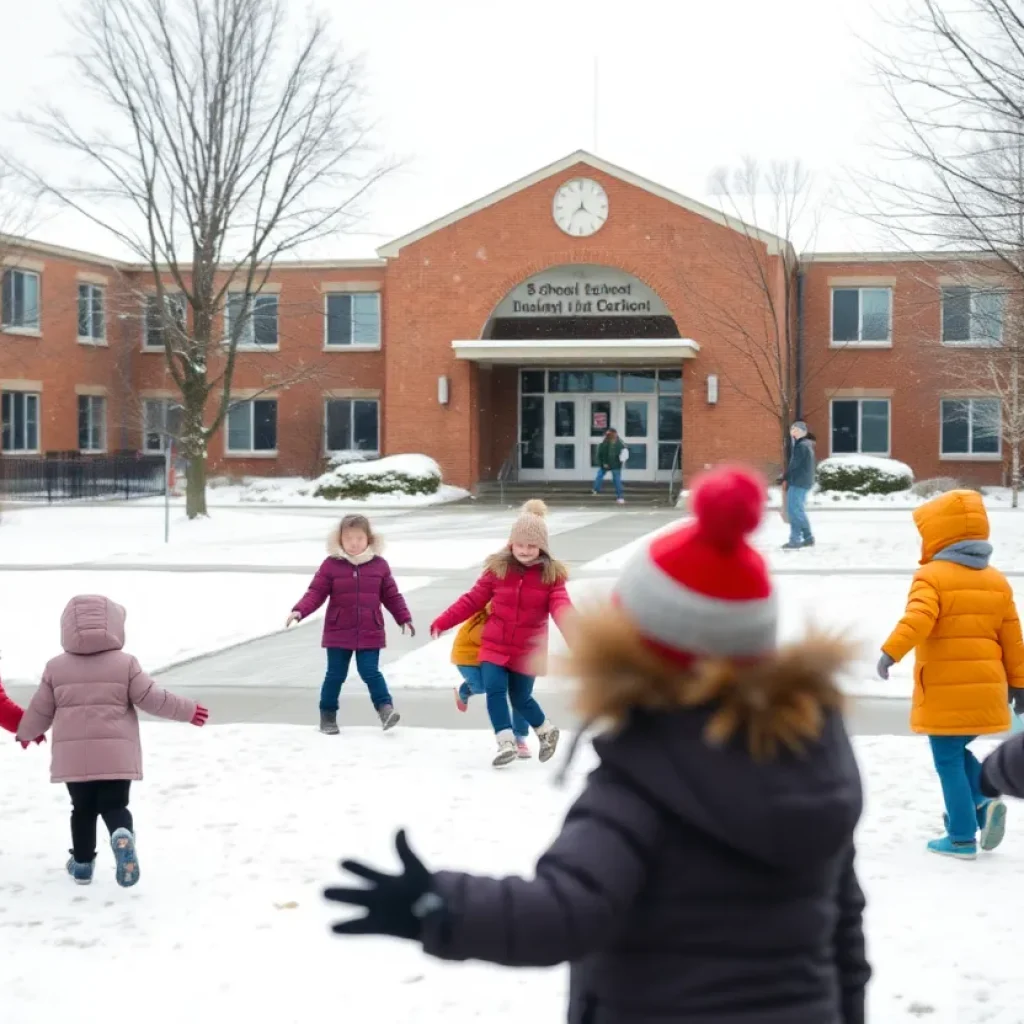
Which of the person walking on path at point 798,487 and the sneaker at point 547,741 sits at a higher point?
the person walking on path at point 798,487

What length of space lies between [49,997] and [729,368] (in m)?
31.3

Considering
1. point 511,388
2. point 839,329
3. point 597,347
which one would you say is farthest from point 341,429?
point 839,329

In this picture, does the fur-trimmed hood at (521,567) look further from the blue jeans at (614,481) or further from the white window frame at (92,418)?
the white window frame at (92,418)

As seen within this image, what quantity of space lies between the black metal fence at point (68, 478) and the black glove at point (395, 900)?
115 ft

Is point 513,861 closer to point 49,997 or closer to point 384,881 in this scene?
point 49,997

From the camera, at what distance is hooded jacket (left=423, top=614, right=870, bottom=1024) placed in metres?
2.17

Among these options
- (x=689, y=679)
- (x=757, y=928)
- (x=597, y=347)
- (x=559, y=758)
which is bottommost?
(x=559, y=758)

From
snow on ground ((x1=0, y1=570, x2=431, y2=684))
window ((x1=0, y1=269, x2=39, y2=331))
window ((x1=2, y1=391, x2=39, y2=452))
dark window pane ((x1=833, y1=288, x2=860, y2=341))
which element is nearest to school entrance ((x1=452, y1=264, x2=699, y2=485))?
dark window pane ((x1=833, y1=288, x2=860, y2=341))

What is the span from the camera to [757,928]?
2.27 m

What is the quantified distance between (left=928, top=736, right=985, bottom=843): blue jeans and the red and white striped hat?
4.19 meters

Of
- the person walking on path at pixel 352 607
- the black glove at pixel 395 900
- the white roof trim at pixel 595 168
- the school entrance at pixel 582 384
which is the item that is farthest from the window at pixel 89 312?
the black glove at pixel 395 900

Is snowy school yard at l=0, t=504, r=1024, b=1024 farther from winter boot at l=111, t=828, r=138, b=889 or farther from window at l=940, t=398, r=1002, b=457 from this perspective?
window at l=940, t=398, r=1002, b=457

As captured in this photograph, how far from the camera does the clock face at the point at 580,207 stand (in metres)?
35.6

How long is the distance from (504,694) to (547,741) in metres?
0.36
